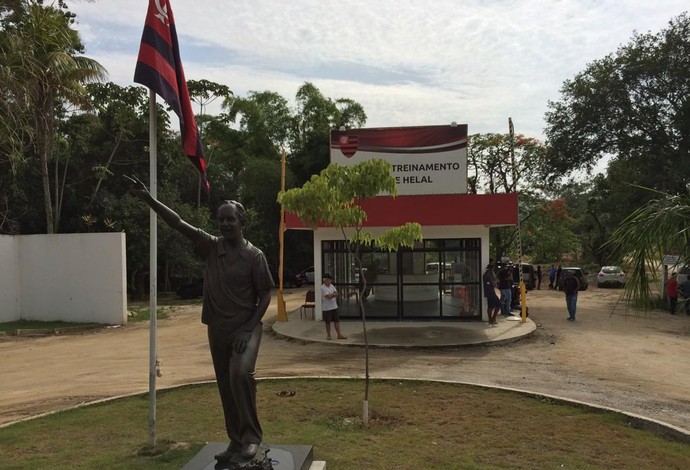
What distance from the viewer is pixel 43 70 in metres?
17.2

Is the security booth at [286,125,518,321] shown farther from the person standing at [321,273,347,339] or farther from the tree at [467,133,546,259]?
the tree at [467,133,546,259]

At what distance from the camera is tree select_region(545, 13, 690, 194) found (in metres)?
23.3

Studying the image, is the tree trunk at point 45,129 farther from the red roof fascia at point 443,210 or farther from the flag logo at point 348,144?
the red roof fascia at point 443,210

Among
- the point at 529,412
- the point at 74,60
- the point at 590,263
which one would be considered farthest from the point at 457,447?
the point at 590,263

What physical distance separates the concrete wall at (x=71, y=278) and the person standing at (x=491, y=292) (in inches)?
451

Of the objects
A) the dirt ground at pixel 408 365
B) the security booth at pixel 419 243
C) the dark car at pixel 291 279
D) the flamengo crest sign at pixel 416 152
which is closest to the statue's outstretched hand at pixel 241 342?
the dirt ground at pixel 408 365

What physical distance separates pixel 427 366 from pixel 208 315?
6877 mm

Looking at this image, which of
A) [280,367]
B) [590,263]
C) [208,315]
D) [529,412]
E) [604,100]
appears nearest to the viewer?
[208,315]

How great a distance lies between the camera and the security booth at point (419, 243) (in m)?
15.1

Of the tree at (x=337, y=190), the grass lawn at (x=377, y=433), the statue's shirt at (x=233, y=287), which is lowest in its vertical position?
the grass lawn at (x=377, y=433)

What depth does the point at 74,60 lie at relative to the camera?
20.0 m

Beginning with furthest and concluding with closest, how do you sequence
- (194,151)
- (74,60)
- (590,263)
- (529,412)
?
(590,263) → (74,60) → (529,412) → (194,151)

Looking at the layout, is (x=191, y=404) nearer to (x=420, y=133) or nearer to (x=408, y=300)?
(x=408, y=300)

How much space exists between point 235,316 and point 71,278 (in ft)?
52.2
